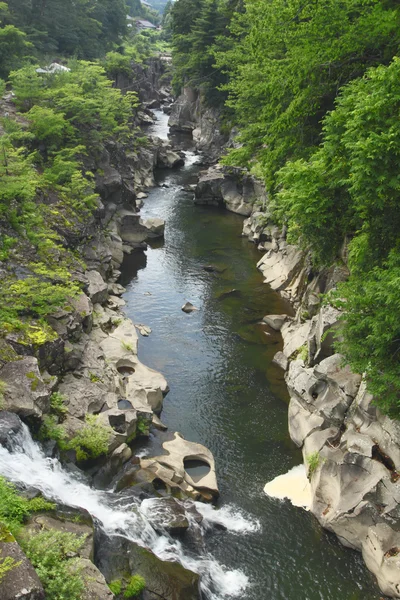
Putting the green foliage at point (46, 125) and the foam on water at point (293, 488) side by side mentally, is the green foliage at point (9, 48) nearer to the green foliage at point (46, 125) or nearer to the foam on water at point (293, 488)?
the green foliage at point (46, 125)

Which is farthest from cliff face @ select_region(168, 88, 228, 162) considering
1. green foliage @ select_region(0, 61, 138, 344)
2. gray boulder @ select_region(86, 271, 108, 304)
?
gray boulder @ select_region(86, 271, 108, 304)

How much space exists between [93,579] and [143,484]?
555cm

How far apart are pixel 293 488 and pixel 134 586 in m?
7.49

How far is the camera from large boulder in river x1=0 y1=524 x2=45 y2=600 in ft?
32.0

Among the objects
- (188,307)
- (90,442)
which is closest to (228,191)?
(188,307)

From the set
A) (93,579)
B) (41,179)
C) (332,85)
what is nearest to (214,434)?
(93,579)

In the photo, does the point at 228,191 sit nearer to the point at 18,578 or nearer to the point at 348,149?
the point at 348,149

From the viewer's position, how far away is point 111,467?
1745 centimetres

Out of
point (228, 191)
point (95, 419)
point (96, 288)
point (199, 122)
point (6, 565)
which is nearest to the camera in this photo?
point (6, 565)

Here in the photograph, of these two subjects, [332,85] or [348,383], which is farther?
[332,85]

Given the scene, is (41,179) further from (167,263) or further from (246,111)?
(246,111)

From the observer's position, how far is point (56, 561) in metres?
11.1

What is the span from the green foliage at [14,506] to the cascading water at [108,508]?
77 cm

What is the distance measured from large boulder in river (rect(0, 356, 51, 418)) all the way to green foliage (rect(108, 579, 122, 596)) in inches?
231
